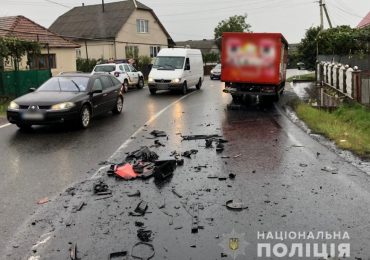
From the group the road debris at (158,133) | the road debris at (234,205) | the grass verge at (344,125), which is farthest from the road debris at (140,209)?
the road debris at (158,133)

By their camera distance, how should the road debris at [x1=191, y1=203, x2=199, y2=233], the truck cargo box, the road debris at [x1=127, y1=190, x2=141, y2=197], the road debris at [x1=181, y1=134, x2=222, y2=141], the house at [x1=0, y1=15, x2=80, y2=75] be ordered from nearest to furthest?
1. the road debris at [x1=191, y1=203, x2=199, y2=233]
2. the road debris at [x1=127, y1=190, x2=141, y2=197]
3. the road debris at [x1=181, y1=134, x2=222, y2=141]
4. the truck cargo box
5. the house at [x1=0, y1=15, x2=80, y2=75]

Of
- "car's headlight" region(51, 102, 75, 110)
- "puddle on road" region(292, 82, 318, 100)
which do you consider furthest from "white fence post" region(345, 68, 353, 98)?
"car's headlight" region(51, 102, 75, 110)

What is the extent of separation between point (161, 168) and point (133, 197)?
1.22 meters

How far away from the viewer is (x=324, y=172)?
751 cm

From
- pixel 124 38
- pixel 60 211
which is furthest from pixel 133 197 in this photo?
pixel 124 38

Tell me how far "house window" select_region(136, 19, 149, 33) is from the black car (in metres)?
39.6

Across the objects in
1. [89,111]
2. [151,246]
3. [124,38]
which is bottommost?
[151,246]

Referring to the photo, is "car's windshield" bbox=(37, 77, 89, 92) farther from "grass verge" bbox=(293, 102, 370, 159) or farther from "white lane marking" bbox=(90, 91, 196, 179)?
"grass verge" bbox=(293, 102, 370, 159)

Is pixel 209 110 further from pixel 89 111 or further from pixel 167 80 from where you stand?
pixel 167 80

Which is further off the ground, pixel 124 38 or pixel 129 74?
pixel 124 38

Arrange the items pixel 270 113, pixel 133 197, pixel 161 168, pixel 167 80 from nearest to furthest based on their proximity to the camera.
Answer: pixel 133 197
pixel 161 168
pixel 270 113
pixel 167 80

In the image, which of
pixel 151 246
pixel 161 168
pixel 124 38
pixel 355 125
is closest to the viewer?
pixel 151 246

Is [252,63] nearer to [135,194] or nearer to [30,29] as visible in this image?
[135,194]

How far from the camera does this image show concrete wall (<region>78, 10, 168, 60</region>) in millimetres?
48625
